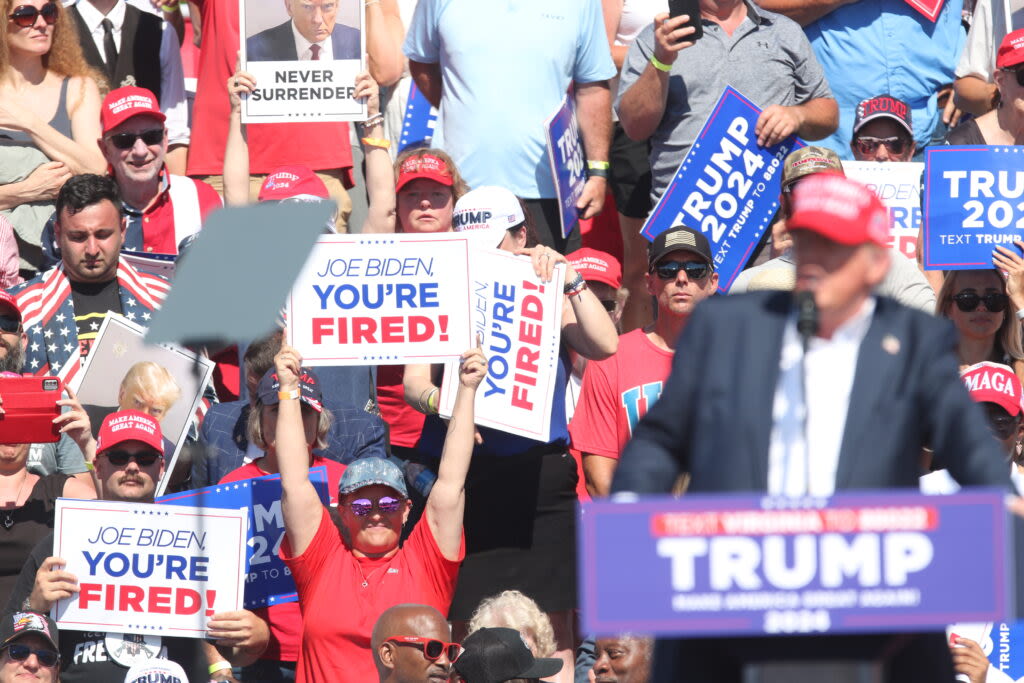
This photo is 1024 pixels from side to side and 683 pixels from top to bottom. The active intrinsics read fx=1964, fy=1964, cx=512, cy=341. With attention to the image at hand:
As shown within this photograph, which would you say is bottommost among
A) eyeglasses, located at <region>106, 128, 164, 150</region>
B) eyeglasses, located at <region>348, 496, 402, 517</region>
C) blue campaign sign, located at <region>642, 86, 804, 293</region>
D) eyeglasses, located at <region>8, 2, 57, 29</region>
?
eyeglasses, located at <region>348, 496, 402, 517</region>

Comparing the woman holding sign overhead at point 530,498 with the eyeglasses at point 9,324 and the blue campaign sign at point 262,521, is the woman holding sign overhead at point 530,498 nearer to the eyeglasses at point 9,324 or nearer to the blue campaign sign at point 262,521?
the blue campaign sign at point 262,521

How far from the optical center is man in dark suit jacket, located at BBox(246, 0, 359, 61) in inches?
410

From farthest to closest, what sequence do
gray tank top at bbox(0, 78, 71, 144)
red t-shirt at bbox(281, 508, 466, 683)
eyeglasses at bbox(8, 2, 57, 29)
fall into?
gray tank top at bbox(0, 78, 71, 144), eyeglasses at bbox(8, 2, 57, 29), red t-shirt at bbox(281, 508, 466, 683)

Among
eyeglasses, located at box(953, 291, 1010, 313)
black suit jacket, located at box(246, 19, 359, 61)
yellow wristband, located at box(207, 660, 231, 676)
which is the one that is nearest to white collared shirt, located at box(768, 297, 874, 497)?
yellow wristband, located at box(207, 660, 231, 676)

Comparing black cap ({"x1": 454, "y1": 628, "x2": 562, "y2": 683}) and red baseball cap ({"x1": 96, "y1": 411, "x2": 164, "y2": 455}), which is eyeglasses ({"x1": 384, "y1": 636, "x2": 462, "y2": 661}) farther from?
red baseball cap ({"x1": 96, "y1": 411, "x2": 164, "y2": 455})

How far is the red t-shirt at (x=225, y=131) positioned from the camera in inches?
436

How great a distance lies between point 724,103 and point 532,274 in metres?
1.84

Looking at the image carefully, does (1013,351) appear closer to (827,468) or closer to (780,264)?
(780,264)

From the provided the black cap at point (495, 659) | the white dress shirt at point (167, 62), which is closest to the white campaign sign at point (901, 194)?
the black cap at point (495, 659)

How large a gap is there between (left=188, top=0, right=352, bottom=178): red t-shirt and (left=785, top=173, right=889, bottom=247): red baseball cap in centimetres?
652

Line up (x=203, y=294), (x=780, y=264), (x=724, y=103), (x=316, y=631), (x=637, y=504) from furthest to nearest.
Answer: (x=724, y=103), (x=780, y=264), (x=316, y=631), (x=203, y=294), (x=637, y=504)

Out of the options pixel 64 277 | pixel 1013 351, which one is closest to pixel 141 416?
pixel 64 277

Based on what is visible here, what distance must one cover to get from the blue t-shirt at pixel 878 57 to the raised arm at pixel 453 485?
389 centimetres

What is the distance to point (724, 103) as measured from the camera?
1012 centimetres
